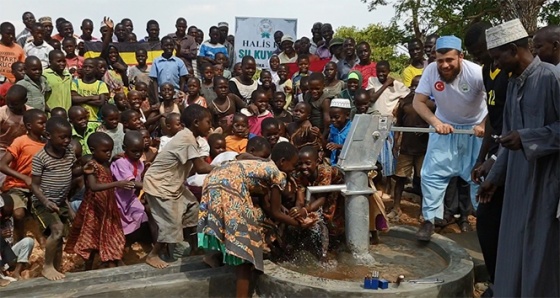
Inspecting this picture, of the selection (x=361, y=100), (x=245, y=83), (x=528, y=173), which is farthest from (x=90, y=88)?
(x=528, y=173)

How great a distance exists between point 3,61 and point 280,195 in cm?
493

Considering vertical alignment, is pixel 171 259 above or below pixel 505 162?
below

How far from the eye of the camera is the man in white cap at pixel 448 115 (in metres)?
4.44

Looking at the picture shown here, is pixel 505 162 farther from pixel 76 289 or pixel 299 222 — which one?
pixel 76 289

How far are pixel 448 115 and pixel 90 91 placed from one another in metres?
4.18

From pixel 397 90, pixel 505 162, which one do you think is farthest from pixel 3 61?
pixel 505 162

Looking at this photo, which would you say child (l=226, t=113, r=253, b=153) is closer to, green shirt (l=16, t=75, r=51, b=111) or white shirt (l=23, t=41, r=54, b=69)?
green shirt (l=16, t=75, r=51, b=111)

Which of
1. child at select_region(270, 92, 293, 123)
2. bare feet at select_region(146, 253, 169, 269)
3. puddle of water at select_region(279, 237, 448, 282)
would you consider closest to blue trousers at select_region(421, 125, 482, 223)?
puddle of water at select_region(279, 237, 448, 282)

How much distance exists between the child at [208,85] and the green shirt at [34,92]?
1993mm

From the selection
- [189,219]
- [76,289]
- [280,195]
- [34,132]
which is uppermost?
[34,132]

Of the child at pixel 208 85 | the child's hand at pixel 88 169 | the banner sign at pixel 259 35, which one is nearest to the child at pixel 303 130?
the child at pixel 208 85

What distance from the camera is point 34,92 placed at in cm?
614

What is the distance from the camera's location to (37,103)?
6.13 meters

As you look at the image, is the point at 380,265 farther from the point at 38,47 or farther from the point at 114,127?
the point at 38,47
